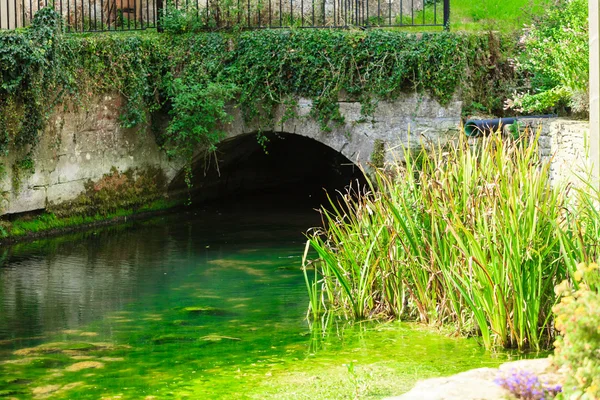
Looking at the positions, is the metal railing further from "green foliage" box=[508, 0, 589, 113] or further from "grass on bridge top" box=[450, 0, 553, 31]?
"green foliage" box=[508, 0, 589, 113]

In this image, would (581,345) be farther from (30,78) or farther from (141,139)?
(141,139)

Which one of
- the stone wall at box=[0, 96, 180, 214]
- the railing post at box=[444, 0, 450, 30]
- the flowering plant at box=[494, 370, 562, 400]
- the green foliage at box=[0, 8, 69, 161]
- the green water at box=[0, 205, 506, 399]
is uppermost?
the railing post at box=[444, 0, 450, 30]

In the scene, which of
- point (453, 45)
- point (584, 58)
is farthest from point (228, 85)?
point (584, 58)

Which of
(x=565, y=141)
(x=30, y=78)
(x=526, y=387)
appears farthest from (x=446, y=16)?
(x=526, y=387)

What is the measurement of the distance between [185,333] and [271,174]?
9085mm

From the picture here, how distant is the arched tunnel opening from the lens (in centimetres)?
1377

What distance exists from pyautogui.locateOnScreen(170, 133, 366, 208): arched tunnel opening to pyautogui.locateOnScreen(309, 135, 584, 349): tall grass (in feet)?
20.4

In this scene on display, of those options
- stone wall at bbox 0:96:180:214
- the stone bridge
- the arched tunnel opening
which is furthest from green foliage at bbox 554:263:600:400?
the arched tunnel opening

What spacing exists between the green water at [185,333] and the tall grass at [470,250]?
0.22 metres

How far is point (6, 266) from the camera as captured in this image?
9.46 m

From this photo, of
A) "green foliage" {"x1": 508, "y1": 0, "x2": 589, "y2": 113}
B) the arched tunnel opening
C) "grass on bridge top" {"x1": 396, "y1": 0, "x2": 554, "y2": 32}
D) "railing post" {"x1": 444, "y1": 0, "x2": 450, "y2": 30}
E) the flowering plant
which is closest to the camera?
the flowering plant

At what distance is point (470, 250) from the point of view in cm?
617

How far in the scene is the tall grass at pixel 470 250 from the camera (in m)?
5.81

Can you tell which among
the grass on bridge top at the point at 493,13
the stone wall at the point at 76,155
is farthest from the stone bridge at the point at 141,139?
the grass on bridge top at the point at 493,13
